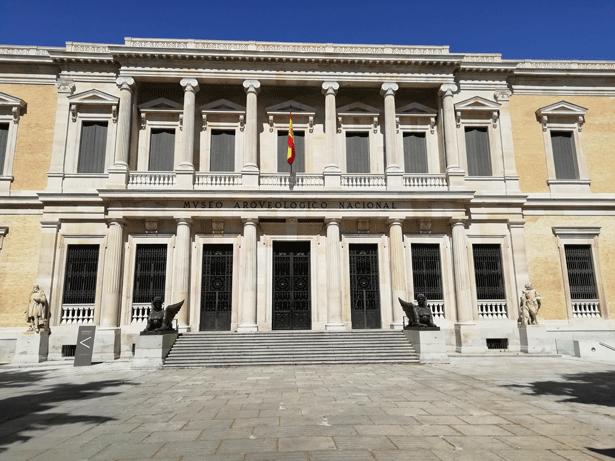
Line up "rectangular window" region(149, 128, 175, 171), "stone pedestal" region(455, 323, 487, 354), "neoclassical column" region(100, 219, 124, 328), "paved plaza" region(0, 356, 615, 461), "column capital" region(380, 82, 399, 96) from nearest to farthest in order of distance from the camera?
1. "paved plaza" region(0, 356, 615, 461)
2. "neoclassical column" region(100, 219, 124, 328)
3. "stone pedestal" region(455, 323, 487, 354)
4. "column capital" region(380, 82, 399, 96)
5. "rectangular window" region(149, 128, 175, 171)

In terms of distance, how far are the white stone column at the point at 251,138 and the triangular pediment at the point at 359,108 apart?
14.0ft

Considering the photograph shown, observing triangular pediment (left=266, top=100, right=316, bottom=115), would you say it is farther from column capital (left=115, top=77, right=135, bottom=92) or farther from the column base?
the column base

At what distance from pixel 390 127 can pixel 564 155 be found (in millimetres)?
9180

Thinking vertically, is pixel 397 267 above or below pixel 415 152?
below

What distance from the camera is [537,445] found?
5.46 meters

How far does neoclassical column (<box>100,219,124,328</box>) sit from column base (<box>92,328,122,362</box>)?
0.96 ft

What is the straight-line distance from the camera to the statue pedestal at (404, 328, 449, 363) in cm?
1498

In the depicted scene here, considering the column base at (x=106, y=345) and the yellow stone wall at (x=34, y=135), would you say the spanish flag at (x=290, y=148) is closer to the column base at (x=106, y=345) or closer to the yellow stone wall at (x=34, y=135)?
the column base at (x=106, y=345)

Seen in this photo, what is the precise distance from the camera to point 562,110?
21312 mm

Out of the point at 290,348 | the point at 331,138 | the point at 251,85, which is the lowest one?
the point at 290,348

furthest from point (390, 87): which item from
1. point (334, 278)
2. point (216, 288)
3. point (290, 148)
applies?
point (216, 288)

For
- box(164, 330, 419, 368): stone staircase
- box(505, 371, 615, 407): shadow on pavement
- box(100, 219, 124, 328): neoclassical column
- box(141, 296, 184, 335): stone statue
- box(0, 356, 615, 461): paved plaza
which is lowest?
box(505, 371, 615, 407): shadow on pavement

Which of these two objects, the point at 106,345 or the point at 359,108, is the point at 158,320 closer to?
the point at 106,345

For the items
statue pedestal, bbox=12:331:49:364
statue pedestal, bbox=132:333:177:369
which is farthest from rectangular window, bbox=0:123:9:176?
statue pedestal, bbox=132:333:177:369
